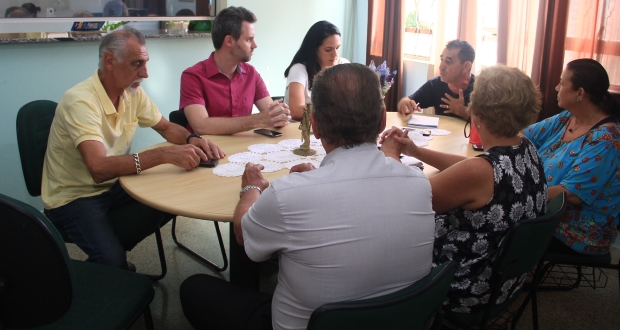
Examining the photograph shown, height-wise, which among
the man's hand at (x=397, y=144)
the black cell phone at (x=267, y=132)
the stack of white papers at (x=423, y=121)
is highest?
the man's hand at (x=397, y=144)

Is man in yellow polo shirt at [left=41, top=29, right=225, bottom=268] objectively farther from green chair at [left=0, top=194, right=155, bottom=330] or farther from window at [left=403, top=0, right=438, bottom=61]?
window at [left=403, top=0, right=438, bottom=61]

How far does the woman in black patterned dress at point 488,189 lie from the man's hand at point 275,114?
3.47ft

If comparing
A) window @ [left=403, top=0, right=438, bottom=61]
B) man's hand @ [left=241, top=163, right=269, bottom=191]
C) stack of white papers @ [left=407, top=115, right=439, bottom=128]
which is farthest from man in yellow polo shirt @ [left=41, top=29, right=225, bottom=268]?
window @ [left=403, top=0, right=438, bottom=61]

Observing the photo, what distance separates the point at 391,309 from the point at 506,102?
2.84 feet

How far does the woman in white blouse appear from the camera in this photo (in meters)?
3.11

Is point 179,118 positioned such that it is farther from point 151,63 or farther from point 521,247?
point 521,247

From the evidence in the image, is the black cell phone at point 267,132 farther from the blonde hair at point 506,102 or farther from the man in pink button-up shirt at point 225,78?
the blonde hair at point 506,102

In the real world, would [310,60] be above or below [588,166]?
above

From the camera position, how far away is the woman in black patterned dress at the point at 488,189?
1570 millimetres

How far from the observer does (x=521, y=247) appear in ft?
5.04

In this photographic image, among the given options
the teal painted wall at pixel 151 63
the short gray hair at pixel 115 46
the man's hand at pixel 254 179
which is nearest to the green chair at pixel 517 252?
the man's hand at pixel 254 179

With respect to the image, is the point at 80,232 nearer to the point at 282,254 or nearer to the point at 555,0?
the point at 282,254

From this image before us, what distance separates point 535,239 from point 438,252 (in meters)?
0.31

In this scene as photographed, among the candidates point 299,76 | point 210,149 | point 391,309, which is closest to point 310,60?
point 299,76
